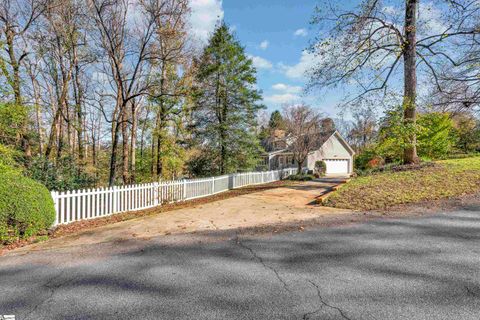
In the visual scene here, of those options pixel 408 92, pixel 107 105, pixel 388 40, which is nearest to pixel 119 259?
pixel 408 92

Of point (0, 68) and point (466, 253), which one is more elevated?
point (0, 68)

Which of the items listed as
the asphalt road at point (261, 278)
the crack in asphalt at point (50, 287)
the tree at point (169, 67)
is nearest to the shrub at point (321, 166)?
the tree at point (169, 67)

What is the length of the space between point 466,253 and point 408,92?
999cm

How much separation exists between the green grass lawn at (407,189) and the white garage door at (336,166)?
64.1 ft

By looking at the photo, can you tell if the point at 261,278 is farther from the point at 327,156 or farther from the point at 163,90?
the point at 327,156

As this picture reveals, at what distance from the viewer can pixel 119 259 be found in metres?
4.05

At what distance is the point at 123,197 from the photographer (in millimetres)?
8758

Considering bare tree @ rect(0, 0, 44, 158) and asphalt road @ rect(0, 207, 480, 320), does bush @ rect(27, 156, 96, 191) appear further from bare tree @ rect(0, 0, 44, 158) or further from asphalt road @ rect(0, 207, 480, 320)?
asphalt road @ rect(0, 207, 480, 320)

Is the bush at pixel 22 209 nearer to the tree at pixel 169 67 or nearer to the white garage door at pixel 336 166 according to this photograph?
the tree at pixel 169 67

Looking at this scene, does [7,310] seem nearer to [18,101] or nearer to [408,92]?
[18,101]

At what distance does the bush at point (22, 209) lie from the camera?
206 inches

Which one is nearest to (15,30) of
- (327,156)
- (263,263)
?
(263,263)

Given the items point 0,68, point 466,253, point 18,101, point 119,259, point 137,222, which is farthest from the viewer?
point 18,101

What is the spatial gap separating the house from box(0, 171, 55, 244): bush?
23795mm
